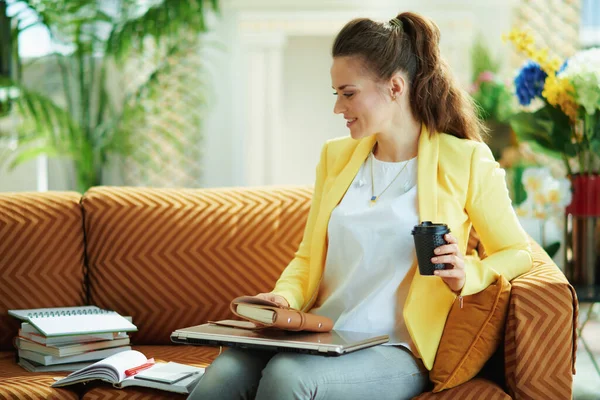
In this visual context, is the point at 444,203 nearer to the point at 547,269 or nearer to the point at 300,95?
the point at 547,269

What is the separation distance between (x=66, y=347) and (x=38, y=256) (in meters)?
0.37

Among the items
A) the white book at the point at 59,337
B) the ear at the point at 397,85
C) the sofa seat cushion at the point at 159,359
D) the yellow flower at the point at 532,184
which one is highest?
the ear at the point at 397,85

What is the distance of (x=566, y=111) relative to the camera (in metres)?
2.33

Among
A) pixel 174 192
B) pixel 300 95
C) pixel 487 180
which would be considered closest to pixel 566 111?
A: pixel 487 180

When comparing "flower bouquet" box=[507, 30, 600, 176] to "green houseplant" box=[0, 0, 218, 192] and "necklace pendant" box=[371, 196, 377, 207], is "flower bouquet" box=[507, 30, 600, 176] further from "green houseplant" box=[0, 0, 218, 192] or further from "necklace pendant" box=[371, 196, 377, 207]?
"green houseplant" box=[0, 0, 218, 192]

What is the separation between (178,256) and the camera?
7.31 feet

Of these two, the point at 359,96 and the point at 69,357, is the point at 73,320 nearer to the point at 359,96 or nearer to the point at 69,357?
the point at 69,357

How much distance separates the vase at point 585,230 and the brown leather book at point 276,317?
1.01 m

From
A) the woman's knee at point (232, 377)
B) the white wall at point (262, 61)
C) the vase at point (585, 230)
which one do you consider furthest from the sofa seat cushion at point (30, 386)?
the white wall at point (262, 61)

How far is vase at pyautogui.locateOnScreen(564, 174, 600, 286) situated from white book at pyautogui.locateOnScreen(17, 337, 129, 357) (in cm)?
134

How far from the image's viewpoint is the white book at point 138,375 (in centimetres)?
174

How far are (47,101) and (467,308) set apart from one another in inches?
97.6

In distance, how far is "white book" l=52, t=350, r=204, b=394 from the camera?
1.74m

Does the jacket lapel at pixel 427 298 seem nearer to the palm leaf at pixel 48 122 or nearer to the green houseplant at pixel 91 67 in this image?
the green houseplant at pixel 91 67
